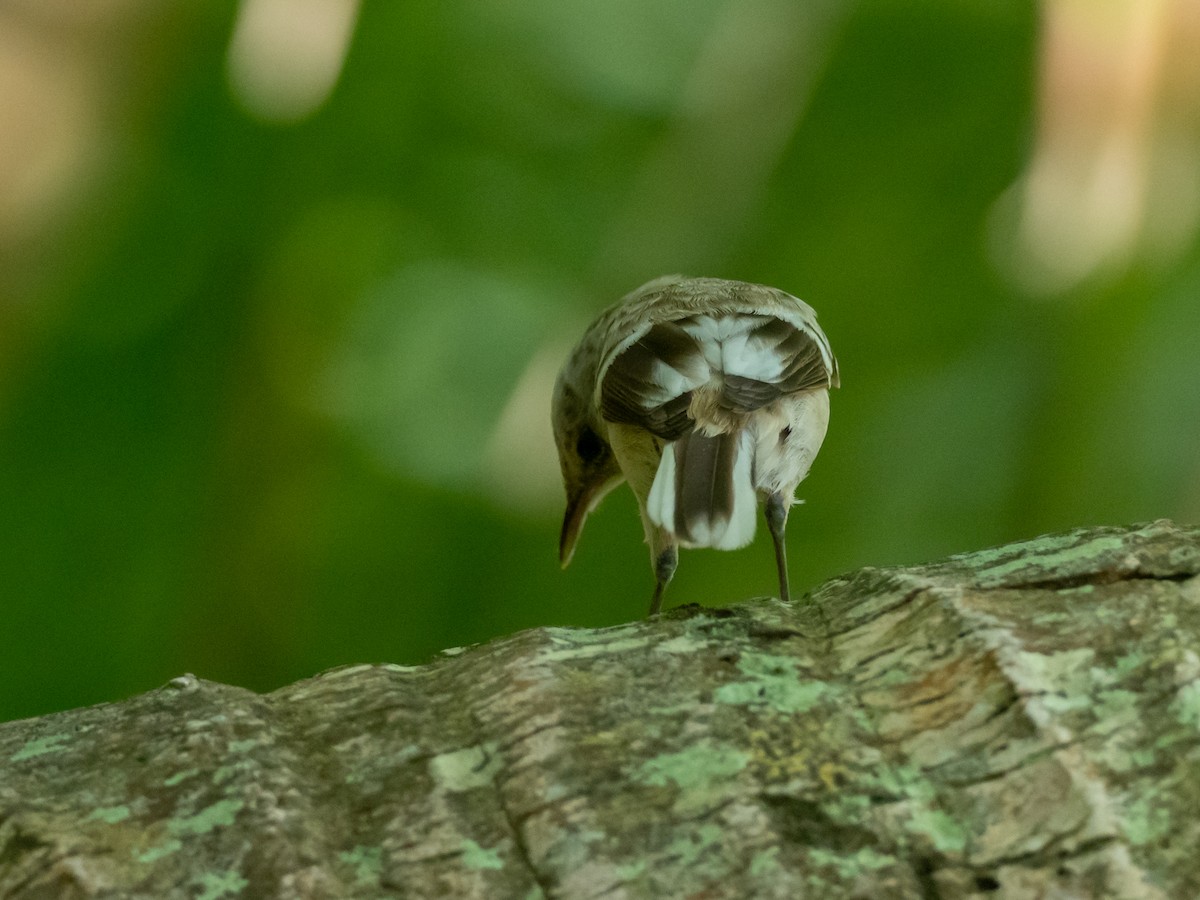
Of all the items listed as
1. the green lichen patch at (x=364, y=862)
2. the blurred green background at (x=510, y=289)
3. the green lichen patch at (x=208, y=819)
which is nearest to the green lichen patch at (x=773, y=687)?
the green lichen patch at (x=364, y=862)

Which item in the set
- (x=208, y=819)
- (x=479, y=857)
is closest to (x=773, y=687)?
(x=479, y=857)

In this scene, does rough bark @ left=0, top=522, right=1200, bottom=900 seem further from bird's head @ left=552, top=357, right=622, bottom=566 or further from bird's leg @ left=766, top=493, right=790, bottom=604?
bird's head @ left=552, top=357, right=622, bottom=566

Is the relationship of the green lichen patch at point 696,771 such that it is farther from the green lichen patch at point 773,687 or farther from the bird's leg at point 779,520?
the bird's leg at point 779,520

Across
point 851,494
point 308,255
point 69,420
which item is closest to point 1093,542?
point 851,494

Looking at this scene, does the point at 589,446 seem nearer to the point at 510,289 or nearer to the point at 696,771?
the point at 510,289

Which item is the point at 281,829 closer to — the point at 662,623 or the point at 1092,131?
the point at 662,623

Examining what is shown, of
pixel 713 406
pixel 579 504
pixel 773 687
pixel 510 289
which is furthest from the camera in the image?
pixel 510 289
